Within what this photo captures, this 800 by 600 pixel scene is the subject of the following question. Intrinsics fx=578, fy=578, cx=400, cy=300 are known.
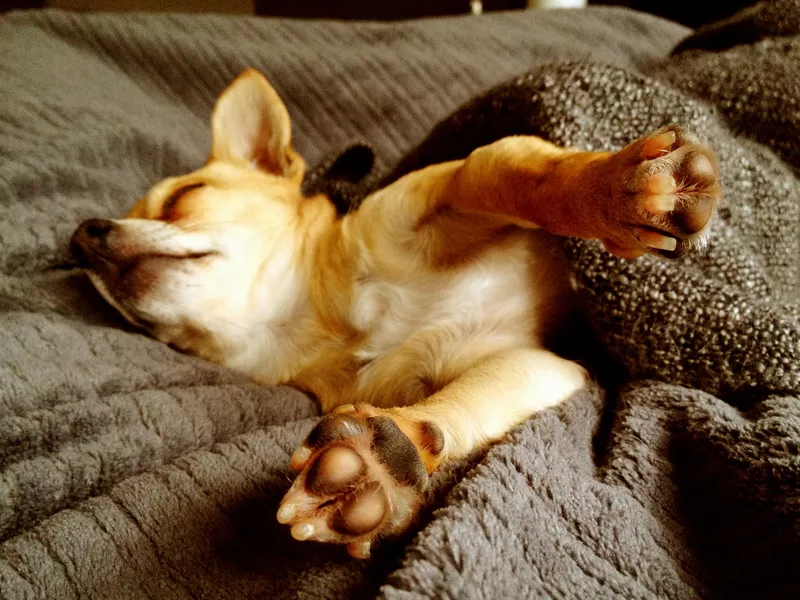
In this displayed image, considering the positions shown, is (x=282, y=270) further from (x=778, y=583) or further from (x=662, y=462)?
(x=778, y=583)

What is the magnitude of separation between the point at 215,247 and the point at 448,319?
18.8 inches

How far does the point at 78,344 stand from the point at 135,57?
114 cm

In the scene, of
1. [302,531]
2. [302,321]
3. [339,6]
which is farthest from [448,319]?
[339,6]

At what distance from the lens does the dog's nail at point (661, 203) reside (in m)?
0.55

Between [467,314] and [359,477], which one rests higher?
[359,477]

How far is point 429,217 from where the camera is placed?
96 cm

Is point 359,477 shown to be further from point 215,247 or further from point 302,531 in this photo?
point 215,247

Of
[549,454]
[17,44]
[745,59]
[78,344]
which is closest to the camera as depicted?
[549,454]

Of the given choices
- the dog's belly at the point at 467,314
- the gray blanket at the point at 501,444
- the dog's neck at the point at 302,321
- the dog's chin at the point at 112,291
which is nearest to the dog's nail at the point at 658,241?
the gray blanket at the point at 501,444

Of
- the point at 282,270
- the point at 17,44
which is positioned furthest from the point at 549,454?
the point at 17,44

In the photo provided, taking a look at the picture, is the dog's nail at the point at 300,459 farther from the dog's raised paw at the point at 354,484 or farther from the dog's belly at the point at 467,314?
the dog's belly at the point at 467,314

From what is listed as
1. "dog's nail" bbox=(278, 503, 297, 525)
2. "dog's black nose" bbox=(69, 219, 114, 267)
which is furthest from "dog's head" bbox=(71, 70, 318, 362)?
"dog's nail" bbox=(278, 503, 297, 525)

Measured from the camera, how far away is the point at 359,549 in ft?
1.68

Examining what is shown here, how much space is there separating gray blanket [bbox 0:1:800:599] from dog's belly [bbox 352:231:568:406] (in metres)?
0.14
